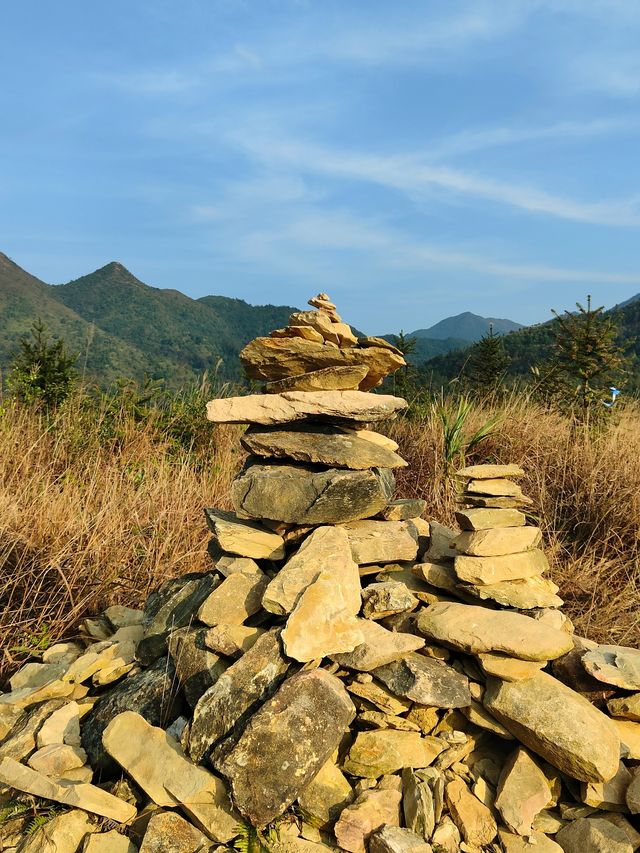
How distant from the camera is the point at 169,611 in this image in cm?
369

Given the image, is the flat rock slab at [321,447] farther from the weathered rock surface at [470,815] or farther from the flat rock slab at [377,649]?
the weathered rock surface at [470,815]

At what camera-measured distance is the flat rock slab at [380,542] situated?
3625 millimetres

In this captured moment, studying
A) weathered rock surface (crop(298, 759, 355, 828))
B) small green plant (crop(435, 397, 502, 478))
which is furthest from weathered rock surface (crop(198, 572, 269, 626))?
small green plant (crop(435, 397, 502, 478))

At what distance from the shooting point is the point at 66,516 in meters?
5.09

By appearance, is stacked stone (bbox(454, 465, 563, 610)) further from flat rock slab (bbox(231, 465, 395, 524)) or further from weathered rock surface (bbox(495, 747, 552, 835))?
weathered rock surface (bbox(495, 747, 552, 835))

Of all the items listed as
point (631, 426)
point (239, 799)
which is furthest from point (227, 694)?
point (631, 426)

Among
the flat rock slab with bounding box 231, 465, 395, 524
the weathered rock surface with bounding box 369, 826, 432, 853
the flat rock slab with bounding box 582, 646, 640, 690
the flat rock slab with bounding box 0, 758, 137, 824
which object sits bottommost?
the weathered rock surface with bounding box 369, 826, 432, 853

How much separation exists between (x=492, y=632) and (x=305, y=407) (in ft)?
5.44

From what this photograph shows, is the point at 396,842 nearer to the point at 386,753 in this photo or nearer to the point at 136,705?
the point at 386,753

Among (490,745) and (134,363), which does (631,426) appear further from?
(134,363)

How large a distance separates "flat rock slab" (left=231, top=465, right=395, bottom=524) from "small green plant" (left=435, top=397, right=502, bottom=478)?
3.30 m

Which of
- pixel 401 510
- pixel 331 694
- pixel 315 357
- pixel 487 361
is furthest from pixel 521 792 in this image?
pixel 487 361

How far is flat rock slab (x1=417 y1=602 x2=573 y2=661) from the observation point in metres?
2.99

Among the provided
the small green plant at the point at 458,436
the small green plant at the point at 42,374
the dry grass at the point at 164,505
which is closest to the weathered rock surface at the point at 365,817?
the dry grass at the point at 164,505
